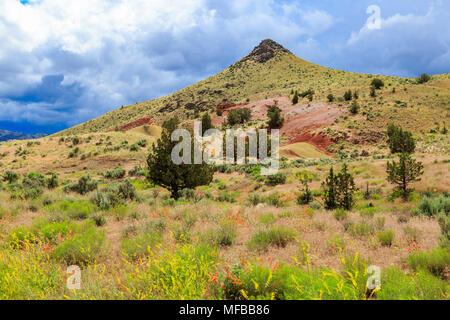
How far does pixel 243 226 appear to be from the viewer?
694cm

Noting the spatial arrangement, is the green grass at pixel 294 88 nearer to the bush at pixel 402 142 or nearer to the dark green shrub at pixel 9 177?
the bush at pixel 402 142

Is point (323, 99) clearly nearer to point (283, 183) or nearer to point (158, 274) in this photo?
point (283, 183)

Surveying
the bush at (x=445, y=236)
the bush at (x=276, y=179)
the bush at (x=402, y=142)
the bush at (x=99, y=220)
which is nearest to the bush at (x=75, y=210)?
the bush at (x=99, y=220)

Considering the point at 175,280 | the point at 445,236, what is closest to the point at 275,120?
the point at 445,236

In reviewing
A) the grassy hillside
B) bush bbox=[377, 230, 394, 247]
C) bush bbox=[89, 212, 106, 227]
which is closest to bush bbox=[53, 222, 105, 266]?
the grassy hillside

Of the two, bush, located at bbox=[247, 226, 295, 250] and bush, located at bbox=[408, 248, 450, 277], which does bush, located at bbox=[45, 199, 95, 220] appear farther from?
bush, located at bbox=[408, 248, 450, 277]

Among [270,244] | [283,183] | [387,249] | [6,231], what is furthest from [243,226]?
[283,183]

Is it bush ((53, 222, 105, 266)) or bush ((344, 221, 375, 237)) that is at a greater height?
bush ((344, 221, 375, 237))

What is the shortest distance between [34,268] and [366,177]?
2117 cm

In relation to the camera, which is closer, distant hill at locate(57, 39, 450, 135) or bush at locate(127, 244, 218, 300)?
bush at locate(127, 244, 218, 300)

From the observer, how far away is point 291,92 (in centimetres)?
7144

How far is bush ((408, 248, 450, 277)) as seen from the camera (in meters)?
3.82

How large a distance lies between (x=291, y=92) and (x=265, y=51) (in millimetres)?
70685
